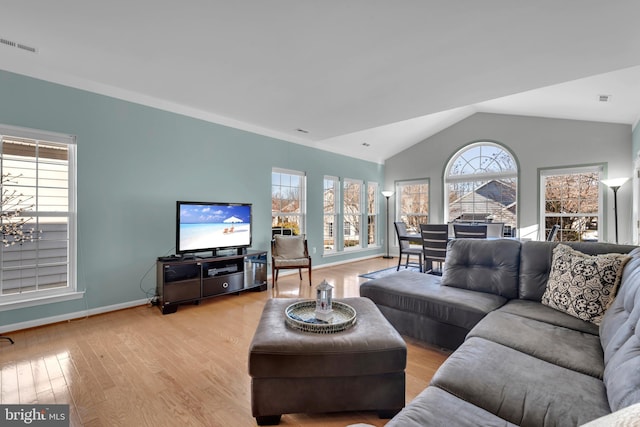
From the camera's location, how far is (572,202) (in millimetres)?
5266

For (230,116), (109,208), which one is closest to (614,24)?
(230,116)

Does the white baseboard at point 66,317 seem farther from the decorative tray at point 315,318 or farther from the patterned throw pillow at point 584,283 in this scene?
the patterned throw pillow at point 584,283

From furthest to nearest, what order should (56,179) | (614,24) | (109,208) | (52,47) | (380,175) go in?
(380,175)
(109,208)
(56,179)
(52,47)
(614,24)

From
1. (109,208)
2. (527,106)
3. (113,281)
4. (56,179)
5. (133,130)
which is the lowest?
(113,281)

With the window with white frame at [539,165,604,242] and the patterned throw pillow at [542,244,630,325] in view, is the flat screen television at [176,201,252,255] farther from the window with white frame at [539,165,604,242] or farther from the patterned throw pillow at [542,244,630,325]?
the window with white frame at [539,165,604,242]

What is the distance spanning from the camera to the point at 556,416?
103 cm

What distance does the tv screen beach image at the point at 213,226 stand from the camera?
364 centimetres

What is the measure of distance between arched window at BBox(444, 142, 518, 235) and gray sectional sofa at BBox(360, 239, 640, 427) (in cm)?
362

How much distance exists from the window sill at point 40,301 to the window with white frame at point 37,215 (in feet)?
0.04

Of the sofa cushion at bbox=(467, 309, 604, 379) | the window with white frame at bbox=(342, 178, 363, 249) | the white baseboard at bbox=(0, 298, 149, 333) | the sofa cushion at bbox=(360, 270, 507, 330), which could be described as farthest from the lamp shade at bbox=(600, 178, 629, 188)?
the white baseboard at bbox=(0, 298, 149, 333)

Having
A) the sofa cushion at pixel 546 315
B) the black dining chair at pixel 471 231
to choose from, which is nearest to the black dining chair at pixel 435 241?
the black dining chair at pixel 471 231

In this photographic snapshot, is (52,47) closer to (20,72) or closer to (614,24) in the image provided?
(20,72)

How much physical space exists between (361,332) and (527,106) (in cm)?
542

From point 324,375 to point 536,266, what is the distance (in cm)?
198
